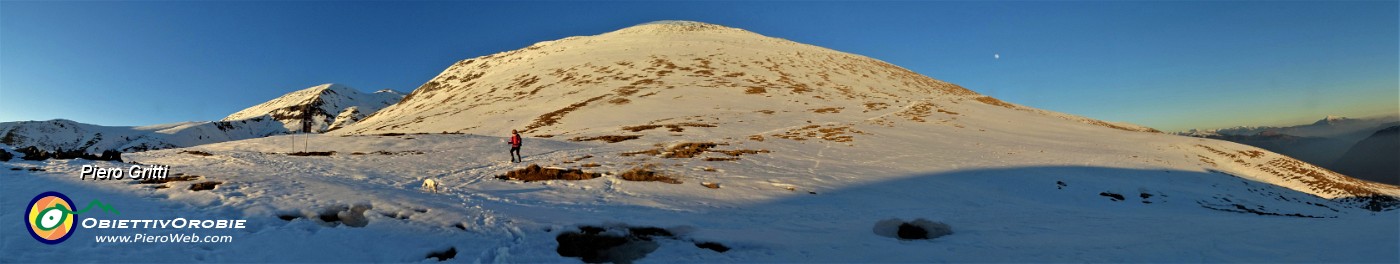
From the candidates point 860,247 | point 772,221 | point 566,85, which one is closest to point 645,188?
point 772,221

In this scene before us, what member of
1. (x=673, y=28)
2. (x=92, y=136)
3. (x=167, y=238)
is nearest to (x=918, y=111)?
(x=167, y=238)

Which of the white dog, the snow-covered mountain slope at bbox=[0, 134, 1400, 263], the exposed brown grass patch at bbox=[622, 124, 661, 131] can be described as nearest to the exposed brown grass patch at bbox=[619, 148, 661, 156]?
the snow-covered mountain slope at bbox=[0, 134, 1400, 263]

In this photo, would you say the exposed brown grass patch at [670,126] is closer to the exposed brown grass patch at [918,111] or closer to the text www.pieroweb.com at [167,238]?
the exposed brown grass patch at [918,111]

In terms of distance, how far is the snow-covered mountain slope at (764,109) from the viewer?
29250 mm

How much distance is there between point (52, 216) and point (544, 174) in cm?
1057

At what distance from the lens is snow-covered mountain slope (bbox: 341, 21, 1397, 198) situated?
29.2m

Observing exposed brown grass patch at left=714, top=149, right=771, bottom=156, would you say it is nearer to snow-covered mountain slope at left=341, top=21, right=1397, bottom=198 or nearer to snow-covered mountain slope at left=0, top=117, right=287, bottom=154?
snow-covered mountain slope at left=341, top=21, right=1397, bottom=198

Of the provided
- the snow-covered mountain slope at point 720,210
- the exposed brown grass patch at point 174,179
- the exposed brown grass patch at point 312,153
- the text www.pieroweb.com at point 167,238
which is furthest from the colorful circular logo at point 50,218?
the exposed brown grass patch at point 312,153

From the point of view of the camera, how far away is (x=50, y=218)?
8.49 metres

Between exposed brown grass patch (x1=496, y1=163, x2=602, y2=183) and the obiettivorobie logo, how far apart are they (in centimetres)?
918

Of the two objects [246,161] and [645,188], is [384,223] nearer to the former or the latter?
[645,188]

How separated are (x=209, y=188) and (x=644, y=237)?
10210mm

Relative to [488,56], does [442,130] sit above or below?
below

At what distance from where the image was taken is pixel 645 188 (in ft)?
51.6
